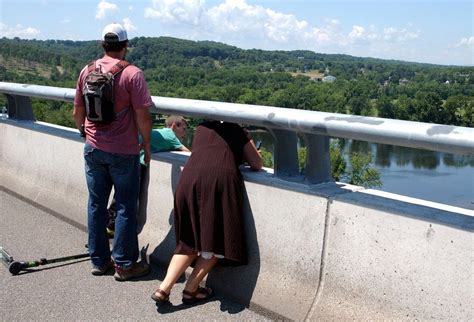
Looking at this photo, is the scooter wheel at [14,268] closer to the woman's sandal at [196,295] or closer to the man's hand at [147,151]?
the man's hand at [147,151]

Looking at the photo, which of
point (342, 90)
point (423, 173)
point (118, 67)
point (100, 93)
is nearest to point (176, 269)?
point (100, 93)

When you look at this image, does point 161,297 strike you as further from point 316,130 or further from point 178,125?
point 178,125

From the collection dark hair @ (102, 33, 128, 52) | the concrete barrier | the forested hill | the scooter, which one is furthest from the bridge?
the forested hill

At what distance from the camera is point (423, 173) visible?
95.4 m

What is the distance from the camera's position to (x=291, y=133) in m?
3.72

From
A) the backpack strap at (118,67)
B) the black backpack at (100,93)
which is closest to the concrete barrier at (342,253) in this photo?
the black backpack at (100,93)

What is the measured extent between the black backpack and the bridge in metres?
0.44

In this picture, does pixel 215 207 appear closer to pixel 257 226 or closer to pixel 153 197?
pixel 257 226

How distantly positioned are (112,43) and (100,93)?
389 mm

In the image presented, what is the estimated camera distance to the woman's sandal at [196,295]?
12.5 feet

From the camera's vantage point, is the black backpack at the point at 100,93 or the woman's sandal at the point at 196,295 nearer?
the woman's sandal at the point at 196,295

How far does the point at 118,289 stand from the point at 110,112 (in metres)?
1.23

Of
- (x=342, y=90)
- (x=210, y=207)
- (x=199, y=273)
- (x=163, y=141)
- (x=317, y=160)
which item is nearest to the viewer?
(x=317, y=160)

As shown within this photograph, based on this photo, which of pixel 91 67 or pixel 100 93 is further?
pixel 91 67
